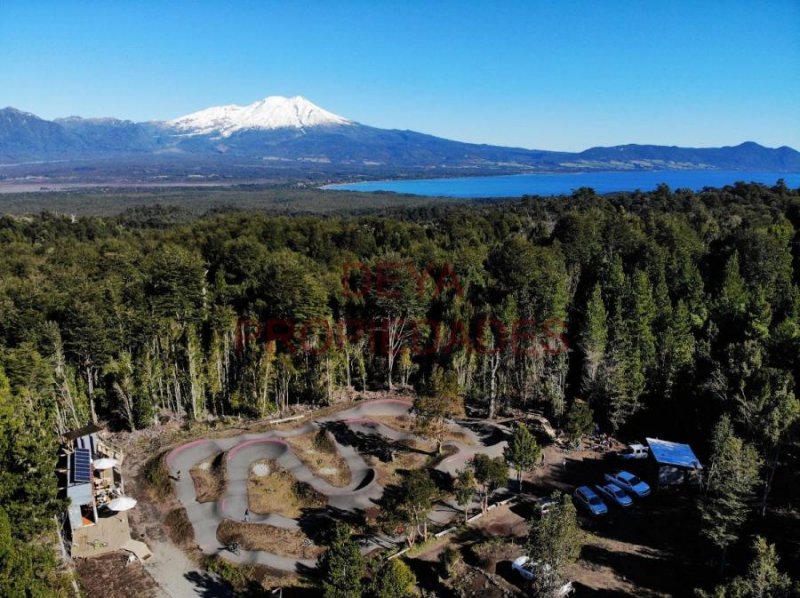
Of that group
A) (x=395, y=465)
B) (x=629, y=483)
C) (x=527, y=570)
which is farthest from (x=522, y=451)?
(x=395, y=465)

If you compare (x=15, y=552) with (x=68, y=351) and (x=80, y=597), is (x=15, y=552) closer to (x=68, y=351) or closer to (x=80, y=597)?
(x=80, y=597)

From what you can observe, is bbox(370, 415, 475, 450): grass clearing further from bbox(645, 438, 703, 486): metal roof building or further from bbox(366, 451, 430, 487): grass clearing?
bbox(645, 438, 703, 486): metal roof building

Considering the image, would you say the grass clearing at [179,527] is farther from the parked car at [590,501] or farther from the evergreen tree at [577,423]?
the evergreen tree at [577,423]

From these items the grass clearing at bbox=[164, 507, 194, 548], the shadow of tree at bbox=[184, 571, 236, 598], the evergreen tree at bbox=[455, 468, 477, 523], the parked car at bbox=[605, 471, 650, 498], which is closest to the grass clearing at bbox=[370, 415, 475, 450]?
the evergreen tree at bbox=[455, 468, 477, 523]

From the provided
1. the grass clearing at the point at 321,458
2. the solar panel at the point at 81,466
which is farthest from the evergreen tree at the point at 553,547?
the solar panel at the point at 81,466

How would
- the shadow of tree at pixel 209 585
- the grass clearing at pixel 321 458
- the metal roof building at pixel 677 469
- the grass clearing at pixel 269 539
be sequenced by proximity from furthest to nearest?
the grass clearing at pixel 321 458 → the metal roof building at pixel 677 469 → the grass clearing at pixel 269 539 → the shadow of tree at pixel 209 585

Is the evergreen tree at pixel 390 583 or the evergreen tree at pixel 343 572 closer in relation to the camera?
the evergreen tree at pixel 343 572

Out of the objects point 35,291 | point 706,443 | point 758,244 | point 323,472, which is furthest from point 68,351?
point 758,244
